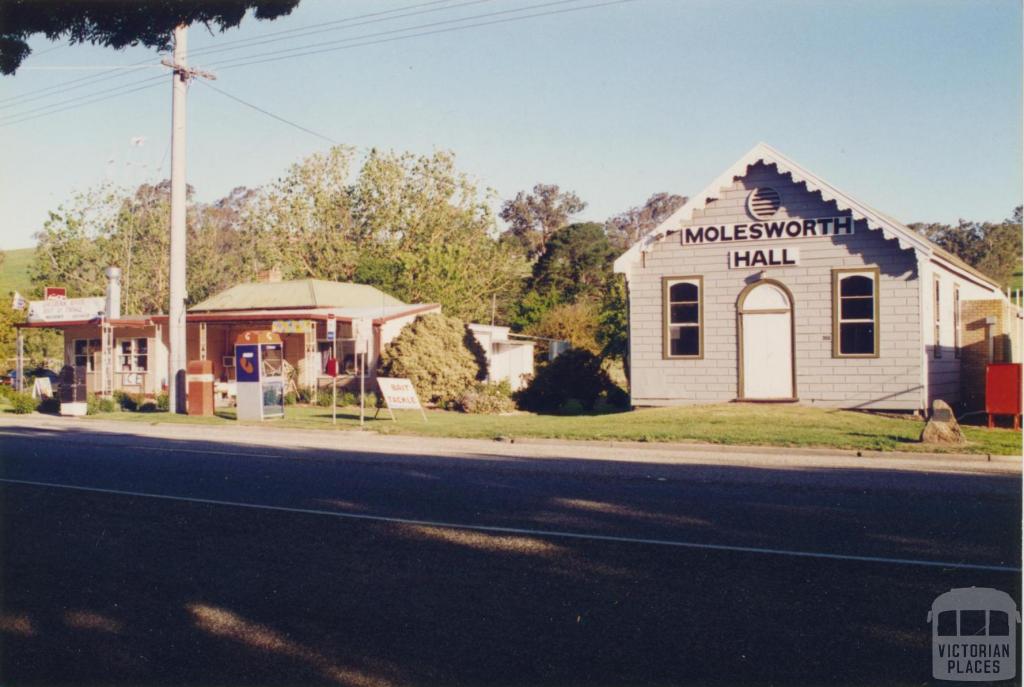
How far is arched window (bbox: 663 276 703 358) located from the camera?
24.1 meters

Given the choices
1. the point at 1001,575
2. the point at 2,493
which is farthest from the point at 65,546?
the point at 1001,575

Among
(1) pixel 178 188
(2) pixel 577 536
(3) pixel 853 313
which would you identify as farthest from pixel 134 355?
(2) pixel 577 536

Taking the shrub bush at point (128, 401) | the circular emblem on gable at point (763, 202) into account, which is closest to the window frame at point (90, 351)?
the shrub bush at point (128, 401)

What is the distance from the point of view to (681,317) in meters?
24.3

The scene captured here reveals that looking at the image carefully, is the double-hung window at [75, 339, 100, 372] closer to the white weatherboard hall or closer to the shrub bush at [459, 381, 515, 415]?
the shrub bush at [459, 381, 515, 415]

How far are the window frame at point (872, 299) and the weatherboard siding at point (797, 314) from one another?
0.09 meters

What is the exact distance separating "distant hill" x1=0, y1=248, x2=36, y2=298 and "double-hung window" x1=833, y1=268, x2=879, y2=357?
72.6 meters

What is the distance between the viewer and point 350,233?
55.4m

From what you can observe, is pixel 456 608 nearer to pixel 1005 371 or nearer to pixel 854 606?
pixel 854 606

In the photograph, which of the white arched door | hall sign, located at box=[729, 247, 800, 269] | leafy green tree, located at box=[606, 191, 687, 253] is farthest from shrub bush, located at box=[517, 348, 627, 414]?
leafy green tree, located at box=[606, 191, 687, 253]

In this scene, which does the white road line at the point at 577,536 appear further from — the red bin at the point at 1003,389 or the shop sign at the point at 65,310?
the shop sign at the point at 65,310

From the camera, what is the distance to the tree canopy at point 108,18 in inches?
356

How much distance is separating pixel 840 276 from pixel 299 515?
16555mm

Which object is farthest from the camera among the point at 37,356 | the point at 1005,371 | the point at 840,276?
the point at 37,356
